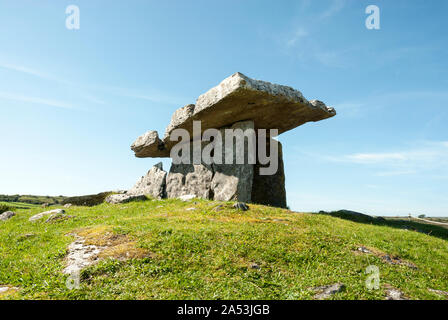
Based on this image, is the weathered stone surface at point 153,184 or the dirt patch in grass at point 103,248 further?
the weathered stone surface at point 153,184

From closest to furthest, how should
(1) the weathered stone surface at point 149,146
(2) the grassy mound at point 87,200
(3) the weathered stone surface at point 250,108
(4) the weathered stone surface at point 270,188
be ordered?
1. (3) the weathered stone surface at point 250,108
2. (4) the weathered stone surface at point 270,188
3. (1) the weathered stone surface at point 149,146
4. (2) the grassy mound at point 87,200

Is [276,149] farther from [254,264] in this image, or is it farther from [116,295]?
[116,295]

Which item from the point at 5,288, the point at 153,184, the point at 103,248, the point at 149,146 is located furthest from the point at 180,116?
the point at 5,288

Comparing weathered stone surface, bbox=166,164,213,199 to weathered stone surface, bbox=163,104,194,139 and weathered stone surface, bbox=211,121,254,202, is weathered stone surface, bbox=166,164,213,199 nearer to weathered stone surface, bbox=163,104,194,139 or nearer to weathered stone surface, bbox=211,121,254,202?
weathered stone surface, bbox=211,121,254,202

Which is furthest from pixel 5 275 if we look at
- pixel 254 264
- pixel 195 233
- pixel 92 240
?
pixel 254 264

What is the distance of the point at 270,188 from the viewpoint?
22.1m

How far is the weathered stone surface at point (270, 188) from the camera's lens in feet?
71.7

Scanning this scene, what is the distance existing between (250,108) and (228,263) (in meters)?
10.7

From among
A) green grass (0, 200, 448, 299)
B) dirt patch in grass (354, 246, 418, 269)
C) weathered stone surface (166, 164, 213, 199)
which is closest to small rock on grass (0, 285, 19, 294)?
green grass (0, 200, 448, 299)

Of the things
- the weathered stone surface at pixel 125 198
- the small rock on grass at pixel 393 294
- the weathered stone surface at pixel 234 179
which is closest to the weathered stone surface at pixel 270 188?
the weathered stone surface at pixel 234 179

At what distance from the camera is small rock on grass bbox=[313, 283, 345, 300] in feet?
21.4

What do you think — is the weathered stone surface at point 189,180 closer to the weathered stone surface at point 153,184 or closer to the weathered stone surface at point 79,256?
the weathered stone surface at point 153,184

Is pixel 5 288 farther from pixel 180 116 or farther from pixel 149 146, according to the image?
pixel 149 146
